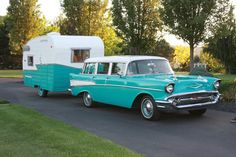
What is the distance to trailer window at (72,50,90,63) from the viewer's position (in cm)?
1582

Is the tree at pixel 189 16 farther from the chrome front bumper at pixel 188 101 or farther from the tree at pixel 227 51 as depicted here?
the tree at pixel 227 51

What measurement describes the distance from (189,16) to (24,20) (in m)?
22.0

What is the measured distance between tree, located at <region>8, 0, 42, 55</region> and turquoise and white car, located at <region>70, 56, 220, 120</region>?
23481mm

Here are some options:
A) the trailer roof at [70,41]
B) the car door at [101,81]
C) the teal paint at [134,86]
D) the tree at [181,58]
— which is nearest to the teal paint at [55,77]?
the trailer roof at [70,41]

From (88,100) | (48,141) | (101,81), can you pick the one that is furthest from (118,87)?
(48,141)

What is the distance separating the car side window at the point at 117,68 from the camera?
11.4m

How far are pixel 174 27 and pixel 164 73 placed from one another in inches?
269

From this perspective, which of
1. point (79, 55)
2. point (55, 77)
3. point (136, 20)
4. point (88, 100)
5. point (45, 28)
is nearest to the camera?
point (88, 100)

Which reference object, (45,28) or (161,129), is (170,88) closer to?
(161,129)

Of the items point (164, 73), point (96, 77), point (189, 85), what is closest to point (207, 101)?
point (189, 85)

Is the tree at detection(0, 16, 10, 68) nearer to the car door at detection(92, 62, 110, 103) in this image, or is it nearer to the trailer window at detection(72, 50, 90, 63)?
the trailer window at detection(72, 50, 90, 63)

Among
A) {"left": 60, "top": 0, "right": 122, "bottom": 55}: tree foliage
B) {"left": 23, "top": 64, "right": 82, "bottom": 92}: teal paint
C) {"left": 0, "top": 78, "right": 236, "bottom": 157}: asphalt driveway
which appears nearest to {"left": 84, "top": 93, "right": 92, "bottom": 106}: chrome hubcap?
{"left": 0, "top": 78, "right": 236, "bottom": 157}: asphalt driveway

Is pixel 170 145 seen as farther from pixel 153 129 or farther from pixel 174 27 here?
pixel 174 27

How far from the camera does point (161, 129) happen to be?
896 centimetres
